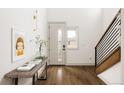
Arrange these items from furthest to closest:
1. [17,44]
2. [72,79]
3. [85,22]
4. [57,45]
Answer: [57,45] < [85,22] < [72,79] < [17,44]

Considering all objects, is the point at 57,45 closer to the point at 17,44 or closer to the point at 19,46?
the point at 19,46

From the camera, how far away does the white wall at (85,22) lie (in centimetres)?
802

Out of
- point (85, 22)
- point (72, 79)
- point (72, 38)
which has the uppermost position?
point (85, 22)

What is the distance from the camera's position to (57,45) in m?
8.19

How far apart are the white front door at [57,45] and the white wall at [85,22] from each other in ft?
1.74

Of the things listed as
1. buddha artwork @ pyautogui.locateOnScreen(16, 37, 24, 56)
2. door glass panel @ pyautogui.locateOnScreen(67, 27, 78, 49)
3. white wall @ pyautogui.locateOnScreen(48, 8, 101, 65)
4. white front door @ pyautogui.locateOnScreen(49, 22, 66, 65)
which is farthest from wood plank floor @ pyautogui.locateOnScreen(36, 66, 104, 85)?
door glass panel @ pyautogui.locateOnScreen(67, 27, 78, 49)

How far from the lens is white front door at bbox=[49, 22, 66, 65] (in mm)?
8149

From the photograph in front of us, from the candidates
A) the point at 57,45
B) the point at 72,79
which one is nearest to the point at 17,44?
the point at 72,79

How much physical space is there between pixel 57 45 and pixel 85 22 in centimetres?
192

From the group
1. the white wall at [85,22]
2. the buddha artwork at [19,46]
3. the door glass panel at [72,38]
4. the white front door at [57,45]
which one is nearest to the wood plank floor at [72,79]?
the buddha artwork at [19,46]

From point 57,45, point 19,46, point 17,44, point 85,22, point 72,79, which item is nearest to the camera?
point 17,44

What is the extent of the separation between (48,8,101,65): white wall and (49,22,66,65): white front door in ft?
1.74
